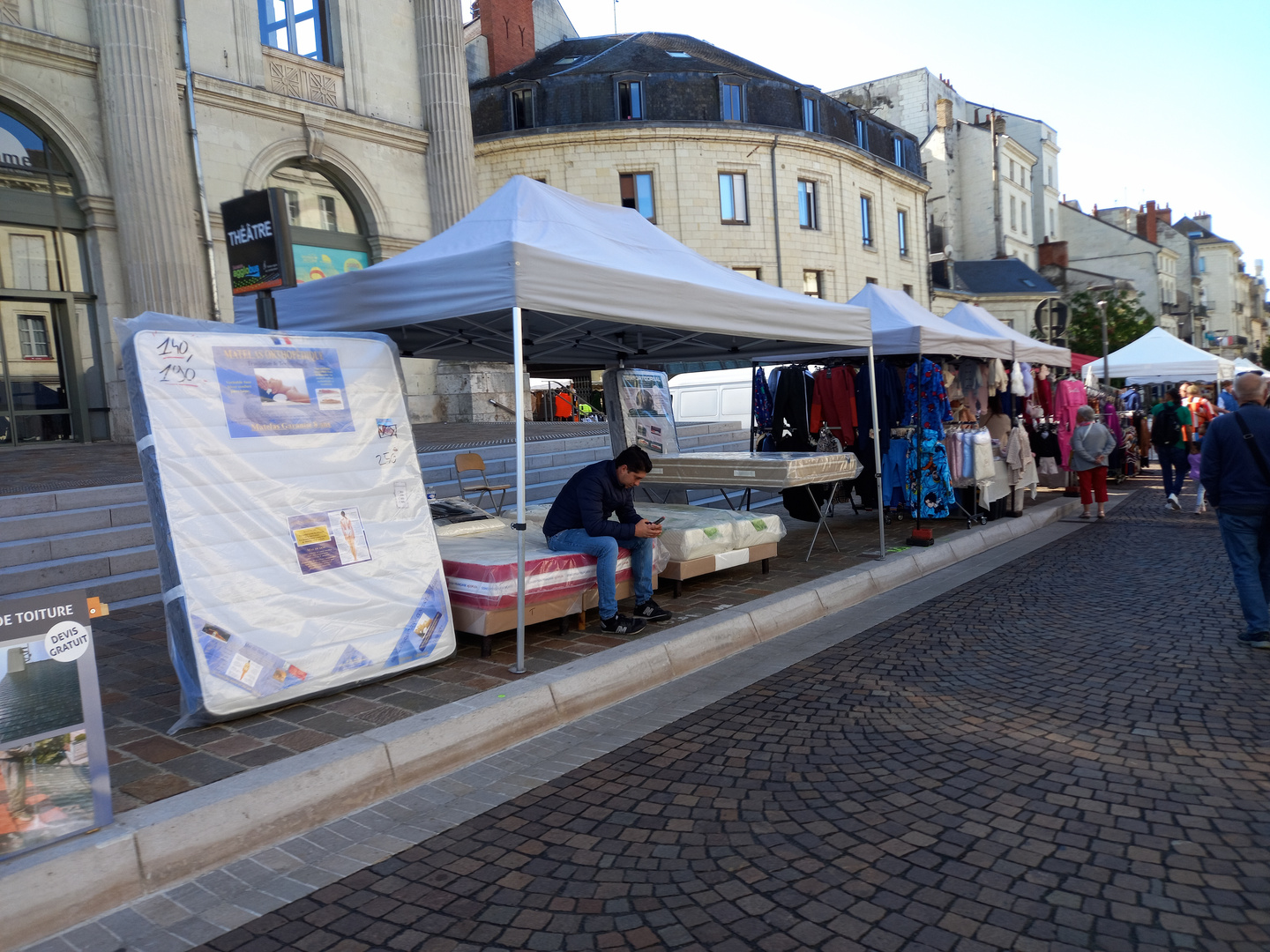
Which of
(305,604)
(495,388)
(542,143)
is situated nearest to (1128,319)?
(542,143)

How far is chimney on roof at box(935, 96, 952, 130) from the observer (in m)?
41.9

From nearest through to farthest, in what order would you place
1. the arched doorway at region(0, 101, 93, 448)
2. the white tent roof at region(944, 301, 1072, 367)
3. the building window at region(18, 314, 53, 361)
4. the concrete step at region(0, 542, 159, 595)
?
the concrete step at region(0, 542, 159, 595)
the white tent roof at region(944, 301, 1072, 367)
the arched doorway at region(0, 101, 93, 448)
the building window at region(18, 314, 53, 361)

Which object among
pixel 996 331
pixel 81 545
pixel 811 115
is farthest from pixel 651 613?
pixel 811 115

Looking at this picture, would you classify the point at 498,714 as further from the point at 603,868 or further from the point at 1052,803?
the point at 1052,803

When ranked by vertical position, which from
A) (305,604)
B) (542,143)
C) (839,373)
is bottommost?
(305,604)

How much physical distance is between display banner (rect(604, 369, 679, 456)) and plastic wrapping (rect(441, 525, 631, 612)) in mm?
2913

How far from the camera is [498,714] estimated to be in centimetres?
438

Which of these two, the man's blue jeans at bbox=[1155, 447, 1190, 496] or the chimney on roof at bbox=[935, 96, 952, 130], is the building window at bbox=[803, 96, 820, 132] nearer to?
the chimney on roof at bbox=[935, 96, 952, 130]

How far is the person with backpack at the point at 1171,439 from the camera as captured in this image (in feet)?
39.2

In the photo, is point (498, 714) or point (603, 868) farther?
point (498, 714)

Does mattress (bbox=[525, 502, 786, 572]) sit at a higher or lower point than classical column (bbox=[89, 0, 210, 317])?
lower

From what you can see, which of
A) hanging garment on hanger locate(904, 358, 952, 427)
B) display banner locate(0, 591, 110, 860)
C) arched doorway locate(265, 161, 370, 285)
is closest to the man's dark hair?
display banner locate(0, 591, 110, 860)

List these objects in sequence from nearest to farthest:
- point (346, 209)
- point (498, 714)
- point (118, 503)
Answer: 1. point (498, 714)
2. point (118, 503)
3. point (346, 209)

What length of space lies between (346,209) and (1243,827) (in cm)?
1742
